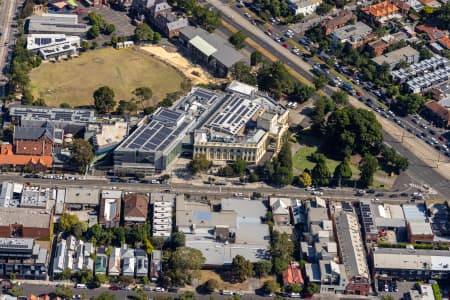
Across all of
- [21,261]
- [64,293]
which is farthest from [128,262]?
[21,261]

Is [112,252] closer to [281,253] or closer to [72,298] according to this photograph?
[72,298]

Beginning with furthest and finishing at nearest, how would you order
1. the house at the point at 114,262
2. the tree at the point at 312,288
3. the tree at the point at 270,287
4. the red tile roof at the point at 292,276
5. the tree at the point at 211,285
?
the red tile roof at the point at 292,276 < the house at the point at 114,262 < the tree at the point at 270,287 < the tree at the point at 211,285 < the tree at the point at 312,288

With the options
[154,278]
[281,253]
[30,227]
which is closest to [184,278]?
[154,278]

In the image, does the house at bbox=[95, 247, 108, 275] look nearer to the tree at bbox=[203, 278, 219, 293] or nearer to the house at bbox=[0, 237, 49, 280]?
the house at bbox=[0, 237, 49, 280]

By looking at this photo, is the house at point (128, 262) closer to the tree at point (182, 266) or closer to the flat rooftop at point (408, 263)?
the tree at point (182, 266)

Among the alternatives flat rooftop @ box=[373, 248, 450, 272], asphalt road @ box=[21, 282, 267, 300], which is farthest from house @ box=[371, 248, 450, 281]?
asphalt road @ box=[21, 282, 267, 300]

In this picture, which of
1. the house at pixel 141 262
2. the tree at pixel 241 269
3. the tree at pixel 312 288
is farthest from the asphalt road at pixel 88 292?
the tree at pixel 312 288
